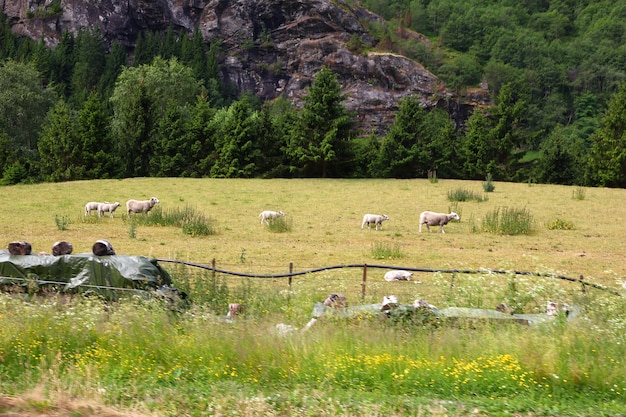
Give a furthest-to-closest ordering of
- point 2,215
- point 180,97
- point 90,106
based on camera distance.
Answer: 1. point 180,97
2. point 90,106
3. point 2,215

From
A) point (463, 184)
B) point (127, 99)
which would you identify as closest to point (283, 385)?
point (463, 184)

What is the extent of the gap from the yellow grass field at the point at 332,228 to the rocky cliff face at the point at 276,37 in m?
87.0

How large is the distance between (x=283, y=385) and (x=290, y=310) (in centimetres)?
300

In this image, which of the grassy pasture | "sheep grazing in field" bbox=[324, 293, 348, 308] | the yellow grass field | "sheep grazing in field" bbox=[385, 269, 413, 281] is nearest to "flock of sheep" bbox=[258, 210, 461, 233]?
the yellow grass field

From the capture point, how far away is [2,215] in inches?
1006

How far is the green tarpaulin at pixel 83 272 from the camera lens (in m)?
9.95

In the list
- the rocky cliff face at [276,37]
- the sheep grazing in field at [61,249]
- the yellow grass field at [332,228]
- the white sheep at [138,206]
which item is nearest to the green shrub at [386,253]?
the yellow grass field at [332,228]

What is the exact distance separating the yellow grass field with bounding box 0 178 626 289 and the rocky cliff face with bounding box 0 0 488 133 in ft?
285

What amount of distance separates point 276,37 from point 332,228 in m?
119

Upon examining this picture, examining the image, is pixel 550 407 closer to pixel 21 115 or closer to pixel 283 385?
pixel 283 385

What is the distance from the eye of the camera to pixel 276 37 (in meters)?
135

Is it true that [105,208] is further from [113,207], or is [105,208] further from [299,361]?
[299,361]

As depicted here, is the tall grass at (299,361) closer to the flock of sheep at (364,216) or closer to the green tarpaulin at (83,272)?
the green tarpaulin at (83,272)

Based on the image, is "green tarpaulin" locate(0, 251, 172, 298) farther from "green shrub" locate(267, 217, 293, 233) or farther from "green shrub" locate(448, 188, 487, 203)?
"green shrub" locate(448, 188, 487, 203)
